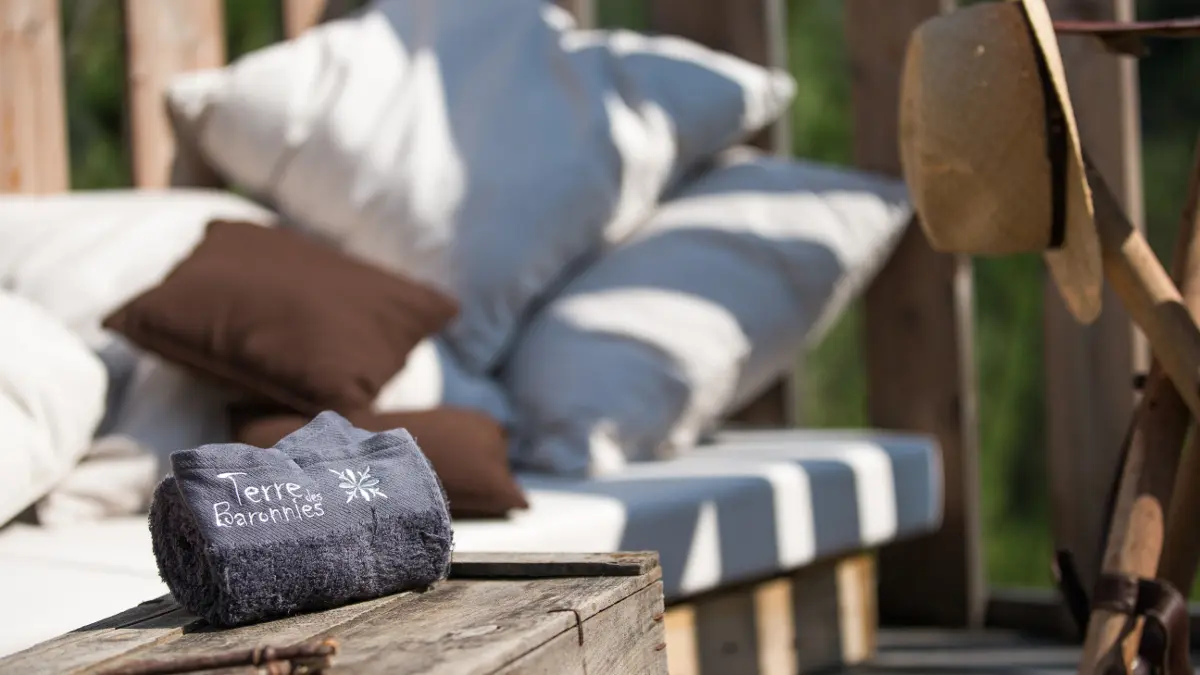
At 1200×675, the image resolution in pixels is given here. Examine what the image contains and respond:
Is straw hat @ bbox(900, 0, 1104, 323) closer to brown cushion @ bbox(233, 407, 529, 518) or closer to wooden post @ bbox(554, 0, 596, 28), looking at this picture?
brown cushion @ bbox(233, 407, 529, 518)

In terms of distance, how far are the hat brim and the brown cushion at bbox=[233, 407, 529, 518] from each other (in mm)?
656

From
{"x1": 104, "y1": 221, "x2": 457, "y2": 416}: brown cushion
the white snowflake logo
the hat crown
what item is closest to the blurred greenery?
{"x1": 104, "y1": 221, "x2": 457, "y2": 416}: brown cushion

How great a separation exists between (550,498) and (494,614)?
28.9 inches

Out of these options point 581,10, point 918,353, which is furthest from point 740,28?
point 918,353

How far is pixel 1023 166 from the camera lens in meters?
1.37

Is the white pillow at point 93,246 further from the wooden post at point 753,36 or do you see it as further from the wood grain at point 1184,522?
the wood grain at point 1184,522

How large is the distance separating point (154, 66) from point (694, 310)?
3.33 ft

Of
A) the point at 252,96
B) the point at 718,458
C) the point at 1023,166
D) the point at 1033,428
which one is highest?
the point at 252,96

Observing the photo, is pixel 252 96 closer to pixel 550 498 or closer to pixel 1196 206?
pixel 550 498

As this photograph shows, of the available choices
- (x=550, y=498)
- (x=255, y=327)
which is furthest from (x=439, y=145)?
(x=550, y=498)

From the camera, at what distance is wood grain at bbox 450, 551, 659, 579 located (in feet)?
3.64

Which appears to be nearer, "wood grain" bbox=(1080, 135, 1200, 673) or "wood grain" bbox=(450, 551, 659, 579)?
"wood grain" bbox=(450, 551, 659, 579)

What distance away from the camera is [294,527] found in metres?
0.99

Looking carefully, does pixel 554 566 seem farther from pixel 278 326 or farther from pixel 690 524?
pixel 278 326
